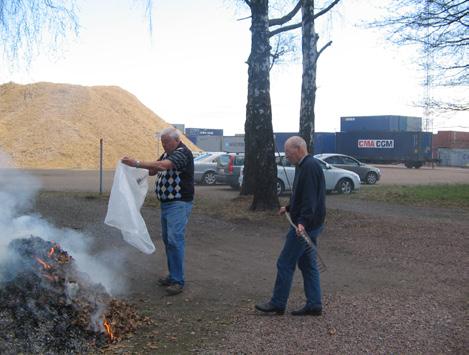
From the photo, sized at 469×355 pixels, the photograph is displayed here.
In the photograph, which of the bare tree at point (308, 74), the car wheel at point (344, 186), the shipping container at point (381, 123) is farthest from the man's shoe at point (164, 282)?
the shipping container at point (381, 123)

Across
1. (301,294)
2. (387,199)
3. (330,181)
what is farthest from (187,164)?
(330,181)

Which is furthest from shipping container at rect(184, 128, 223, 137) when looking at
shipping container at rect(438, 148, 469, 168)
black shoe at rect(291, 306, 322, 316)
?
black shoe at rect(291, 306, 322, 316)

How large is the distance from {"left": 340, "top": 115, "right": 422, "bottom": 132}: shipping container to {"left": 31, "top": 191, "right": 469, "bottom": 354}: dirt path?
153ft

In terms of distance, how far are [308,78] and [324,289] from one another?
332 inches

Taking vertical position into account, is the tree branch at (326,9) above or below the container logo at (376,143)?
above

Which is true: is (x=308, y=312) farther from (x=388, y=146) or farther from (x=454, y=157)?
(x=454, y=157)

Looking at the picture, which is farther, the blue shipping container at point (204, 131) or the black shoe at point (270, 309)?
the blue shipping container at point (204, 131)

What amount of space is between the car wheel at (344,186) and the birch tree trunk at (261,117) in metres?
7.95

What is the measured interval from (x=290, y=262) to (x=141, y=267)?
9.14ft

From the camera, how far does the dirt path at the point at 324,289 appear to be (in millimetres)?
5023

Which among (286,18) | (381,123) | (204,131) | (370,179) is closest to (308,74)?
(286,18)

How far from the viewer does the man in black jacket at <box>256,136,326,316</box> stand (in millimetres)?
5496

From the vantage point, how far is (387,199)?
680 inches

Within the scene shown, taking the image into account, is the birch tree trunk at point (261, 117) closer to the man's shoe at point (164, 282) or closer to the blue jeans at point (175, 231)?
the man's shoe at point (164, 282)
